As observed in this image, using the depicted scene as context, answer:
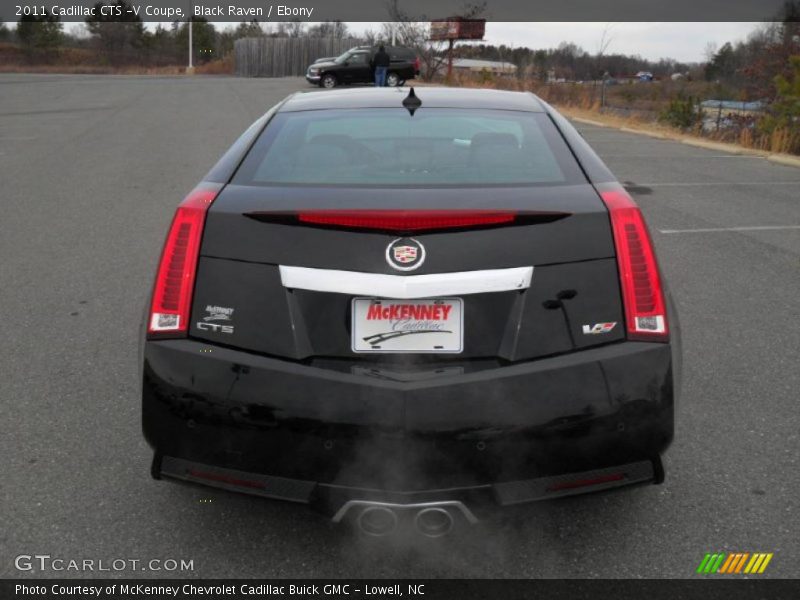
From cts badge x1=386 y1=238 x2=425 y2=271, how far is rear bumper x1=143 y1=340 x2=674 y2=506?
32 cm

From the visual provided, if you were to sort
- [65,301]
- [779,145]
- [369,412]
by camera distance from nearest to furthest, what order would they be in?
[369,412], [65,301], [779,145]

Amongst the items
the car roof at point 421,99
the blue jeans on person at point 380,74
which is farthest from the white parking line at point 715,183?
the blue jeans on person at point 380,74

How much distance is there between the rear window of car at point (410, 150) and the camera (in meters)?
3.20

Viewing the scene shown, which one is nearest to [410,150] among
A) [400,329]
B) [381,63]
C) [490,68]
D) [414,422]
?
[400,329]

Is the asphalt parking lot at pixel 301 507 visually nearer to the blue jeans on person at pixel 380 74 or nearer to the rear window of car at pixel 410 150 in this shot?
the rear window of car at pixel 410 150

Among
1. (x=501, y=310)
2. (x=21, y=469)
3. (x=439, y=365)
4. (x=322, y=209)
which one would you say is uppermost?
(x=322, y=209)

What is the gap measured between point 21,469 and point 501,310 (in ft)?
6.96

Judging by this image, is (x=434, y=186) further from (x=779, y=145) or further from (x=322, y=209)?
(x=779, y=145)

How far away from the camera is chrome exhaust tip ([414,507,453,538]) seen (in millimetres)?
2643

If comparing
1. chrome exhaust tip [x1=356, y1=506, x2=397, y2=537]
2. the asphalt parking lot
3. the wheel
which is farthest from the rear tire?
chrome exhaust tip [x1=356, y1=506, x2=397, y2=537]

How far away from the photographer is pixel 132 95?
30453 millimetres

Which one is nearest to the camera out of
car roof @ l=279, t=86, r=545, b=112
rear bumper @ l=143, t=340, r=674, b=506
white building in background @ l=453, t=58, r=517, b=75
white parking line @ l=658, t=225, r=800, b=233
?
rear bumper @ l=143, t=340, r=674, b=506

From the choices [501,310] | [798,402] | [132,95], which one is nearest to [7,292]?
[501,310]
